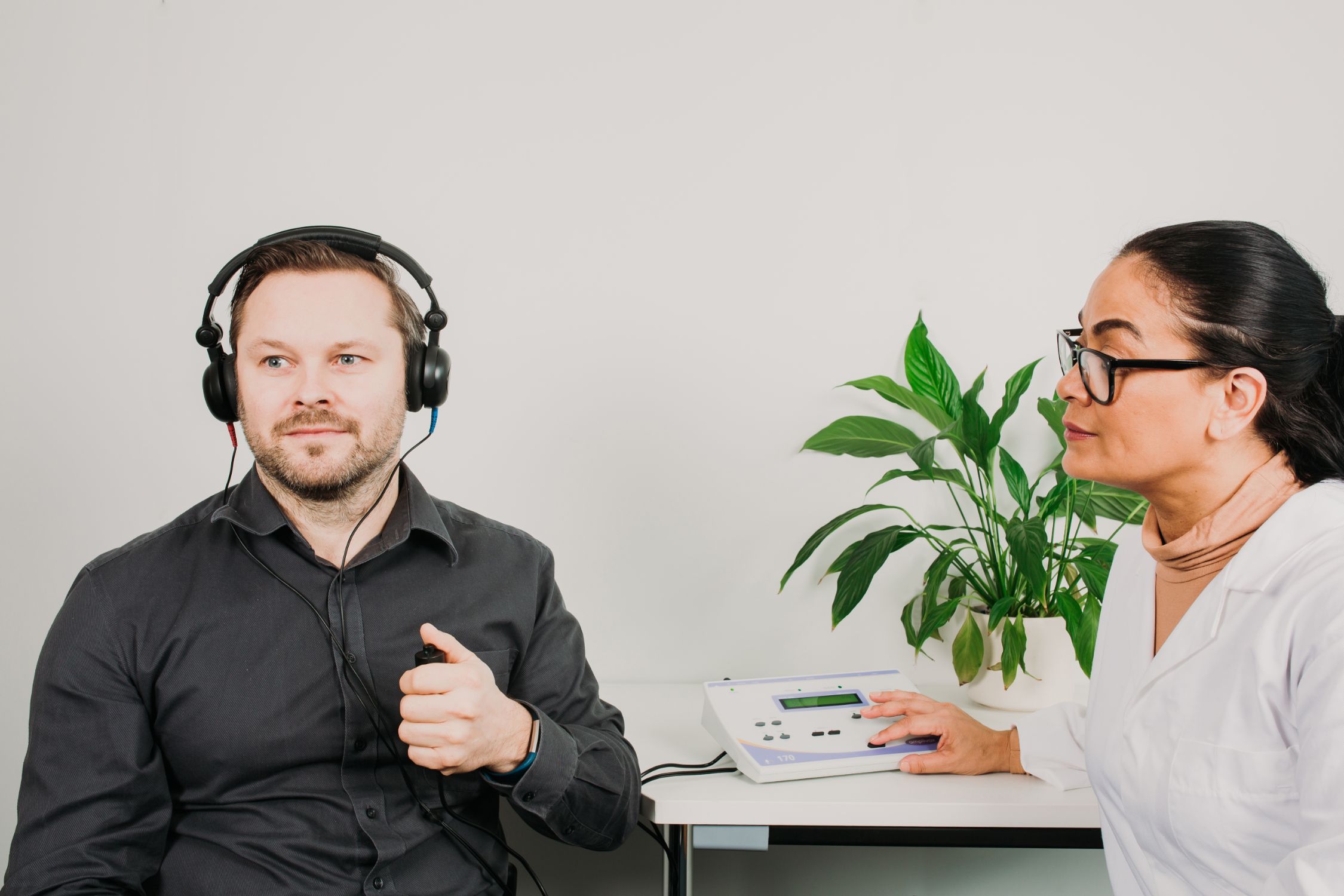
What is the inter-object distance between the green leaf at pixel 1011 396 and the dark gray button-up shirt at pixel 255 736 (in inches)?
36.5

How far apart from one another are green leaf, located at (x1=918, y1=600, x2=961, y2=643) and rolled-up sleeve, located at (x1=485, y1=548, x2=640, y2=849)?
0.62 metres

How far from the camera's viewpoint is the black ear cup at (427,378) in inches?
52.0

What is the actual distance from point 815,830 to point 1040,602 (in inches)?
26.5

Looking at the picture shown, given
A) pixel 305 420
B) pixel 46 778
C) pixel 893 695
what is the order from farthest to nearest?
pixel 893 695 < pixel 305 420 < pixel 46 778

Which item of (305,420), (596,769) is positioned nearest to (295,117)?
(305,420)

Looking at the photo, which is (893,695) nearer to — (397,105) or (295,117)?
(397,105)

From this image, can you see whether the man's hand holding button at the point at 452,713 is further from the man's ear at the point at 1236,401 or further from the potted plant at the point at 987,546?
the man's ear at the point at 1236,401

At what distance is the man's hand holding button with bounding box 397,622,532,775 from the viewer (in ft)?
3.46

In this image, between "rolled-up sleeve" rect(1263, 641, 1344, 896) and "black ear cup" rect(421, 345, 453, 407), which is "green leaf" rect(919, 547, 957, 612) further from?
"black ear cup" rect(421, 345, 453, 407)

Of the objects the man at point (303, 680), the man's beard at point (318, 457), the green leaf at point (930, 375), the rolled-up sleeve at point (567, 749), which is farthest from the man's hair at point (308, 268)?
the green leaf at point (930, 375)

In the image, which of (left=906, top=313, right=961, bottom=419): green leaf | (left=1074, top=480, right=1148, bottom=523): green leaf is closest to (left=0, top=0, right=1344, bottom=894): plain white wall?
(left=906, top=313, right=961, bottom=419): green leaf

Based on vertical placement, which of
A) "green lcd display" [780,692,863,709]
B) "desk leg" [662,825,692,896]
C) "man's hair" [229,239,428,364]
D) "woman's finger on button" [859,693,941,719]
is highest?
"man's hair" [229,239,428,364]

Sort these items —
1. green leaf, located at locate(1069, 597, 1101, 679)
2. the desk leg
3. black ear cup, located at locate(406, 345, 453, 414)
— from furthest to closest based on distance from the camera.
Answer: green leaf, located at locate(1069, 597, 1101, 679) → the desk leg → black ear cup, located at locate(406, 345, 453, 414)

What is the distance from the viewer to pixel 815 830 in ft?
4.35
